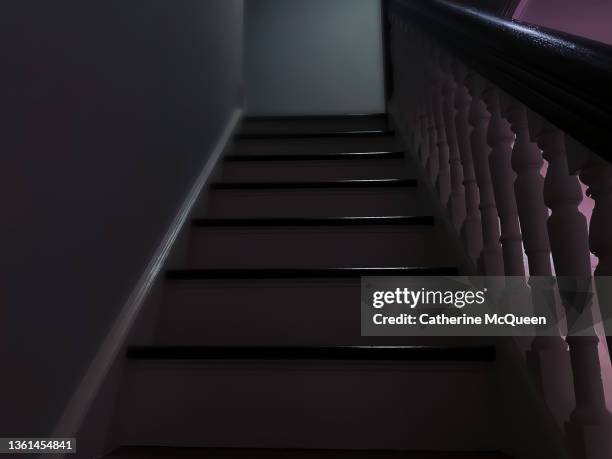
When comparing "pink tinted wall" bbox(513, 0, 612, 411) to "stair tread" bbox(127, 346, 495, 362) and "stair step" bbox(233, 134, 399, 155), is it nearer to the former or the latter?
"stair step" bbox(233, 134, 399, 155)

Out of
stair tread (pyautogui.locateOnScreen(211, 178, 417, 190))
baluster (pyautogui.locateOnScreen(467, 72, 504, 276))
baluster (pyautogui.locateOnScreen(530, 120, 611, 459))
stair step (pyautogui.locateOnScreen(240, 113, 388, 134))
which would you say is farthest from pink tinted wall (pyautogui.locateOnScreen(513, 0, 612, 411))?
baluster (pyautogui.locateOnScreen(530, 120, 611, 459))

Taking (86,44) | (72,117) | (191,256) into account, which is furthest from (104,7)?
(191,256)

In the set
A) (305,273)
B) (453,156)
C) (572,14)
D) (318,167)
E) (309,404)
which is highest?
(572,14)

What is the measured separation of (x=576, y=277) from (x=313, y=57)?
148 inches

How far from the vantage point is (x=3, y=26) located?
2.46ft

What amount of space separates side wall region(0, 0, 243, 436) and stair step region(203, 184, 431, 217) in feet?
1.33

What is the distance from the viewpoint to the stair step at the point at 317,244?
62.9 inches

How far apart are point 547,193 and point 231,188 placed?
1.36 metres

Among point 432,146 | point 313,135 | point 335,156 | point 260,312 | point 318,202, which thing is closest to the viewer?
point 260,312

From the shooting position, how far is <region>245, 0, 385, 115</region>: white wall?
404 cm

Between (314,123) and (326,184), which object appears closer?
(326,184)

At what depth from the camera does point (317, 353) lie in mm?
1115

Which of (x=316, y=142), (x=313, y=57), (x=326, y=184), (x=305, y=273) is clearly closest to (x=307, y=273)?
(x=305, y=273)

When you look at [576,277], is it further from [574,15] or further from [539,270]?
[574,15]
